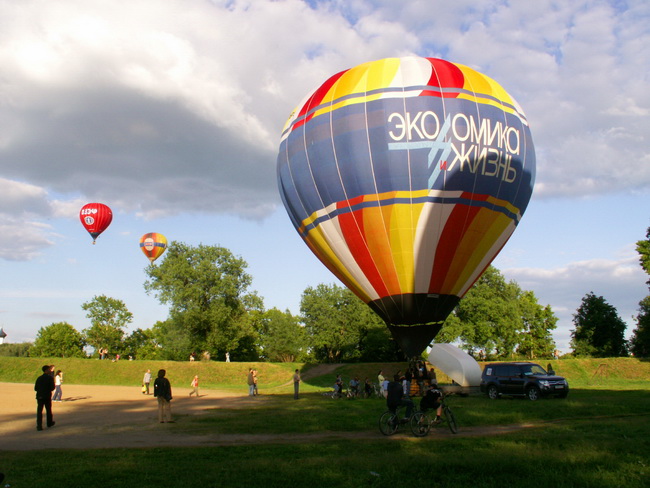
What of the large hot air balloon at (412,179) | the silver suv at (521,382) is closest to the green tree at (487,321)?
the silver suv at (521,382)

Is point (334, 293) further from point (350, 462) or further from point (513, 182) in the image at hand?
point (350, 462)

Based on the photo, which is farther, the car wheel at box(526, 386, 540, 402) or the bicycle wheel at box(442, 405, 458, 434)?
the car wheel at box(526, 386, 540, 402)

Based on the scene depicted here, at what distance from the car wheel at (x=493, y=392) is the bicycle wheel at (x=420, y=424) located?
13354 mm

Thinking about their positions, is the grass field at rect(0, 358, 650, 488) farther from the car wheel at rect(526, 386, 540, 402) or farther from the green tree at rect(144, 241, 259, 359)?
the green tree at rect(144, 241, 259, 359)

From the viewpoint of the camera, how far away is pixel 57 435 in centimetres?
1367

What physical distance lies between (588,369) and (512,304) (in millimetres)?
18437

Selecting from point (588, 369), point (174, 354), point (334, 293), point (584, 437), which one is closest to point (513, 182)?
point (584, 437)

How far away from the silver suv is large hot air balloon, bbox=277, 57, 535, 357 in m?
4.11

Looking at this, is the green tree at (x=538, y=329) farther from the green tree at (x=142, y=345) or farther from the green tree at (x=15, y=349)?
the green tree at (x=15, y=349)

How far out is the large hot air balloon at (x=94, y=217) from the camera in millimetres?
50188

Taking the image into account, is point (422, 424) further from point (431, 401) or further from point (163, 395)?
point (163, 395)

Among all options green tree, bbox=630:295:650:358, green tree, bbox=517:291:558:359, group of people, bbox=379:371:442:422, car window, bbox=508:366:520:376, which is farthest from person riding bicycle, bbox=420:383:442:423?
green tree, bbox=517:291:558:359

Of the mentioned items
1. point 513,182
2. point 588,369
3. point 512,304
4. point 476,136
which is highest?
point 476,136

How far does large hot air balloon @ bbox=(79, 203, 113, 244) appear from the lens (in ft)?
165
